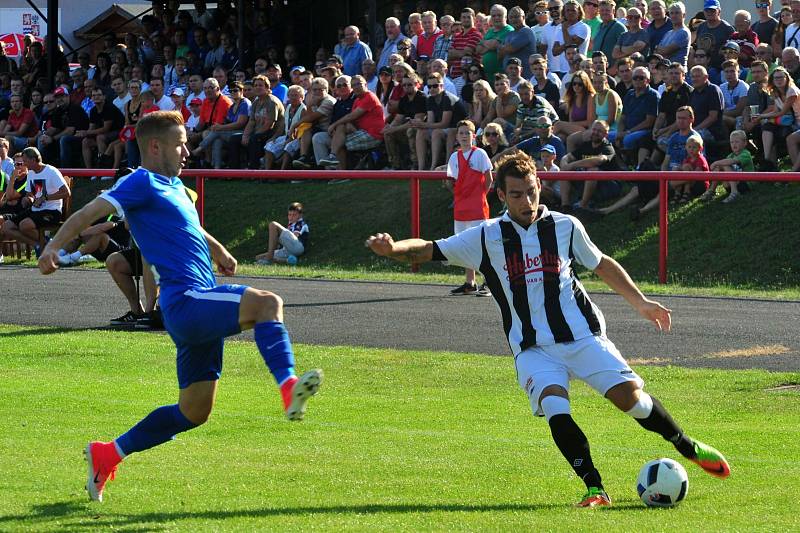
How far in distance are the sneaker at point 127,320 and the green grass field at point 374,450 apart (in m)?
1.84

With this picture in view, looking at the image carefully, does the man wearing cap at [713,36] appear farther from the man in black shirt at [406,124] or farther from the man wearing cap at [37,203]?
the man wearing cap at [37,203]

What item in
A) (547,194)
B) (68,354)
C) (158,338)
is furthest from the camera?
(547,194)

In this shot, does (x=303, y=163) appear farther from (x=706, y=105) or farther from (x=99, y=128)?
(x=706, y=105)

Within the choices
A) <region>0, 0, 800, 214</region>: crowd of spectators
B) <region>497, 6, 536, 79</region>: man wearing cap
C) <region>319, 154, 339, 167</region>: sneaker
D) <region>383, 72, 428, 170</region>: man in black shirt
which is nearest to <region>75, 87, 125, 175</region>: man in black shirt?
<region>0, 0, 800, 214</region>: crowd of spectators

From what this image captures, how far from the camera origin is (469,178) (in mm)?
15602

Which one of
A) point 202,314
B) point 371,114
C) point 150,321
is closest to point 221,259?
point 202,314

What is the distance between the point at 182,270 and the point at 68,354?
20.6 ft

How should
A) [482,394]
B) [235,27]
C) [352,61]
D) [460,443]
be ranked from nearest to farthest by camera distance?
1. [460,443]
2. [482,394]
3. [352,61]
4. [235,27]

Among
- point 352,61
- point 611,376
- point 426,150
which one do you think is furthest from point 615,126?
point 611,376

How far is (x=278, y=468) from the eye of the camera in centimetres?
724

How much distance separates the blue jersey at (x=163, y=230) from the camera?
6.10 meters

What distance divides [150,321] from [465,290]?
421cm

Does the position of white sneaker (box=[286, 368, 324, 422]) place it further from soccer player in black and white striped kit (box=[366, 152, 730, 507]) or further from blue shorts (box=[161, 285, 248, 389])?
soccer player in black and white striped kit (box=[366, 152, 730, 507])

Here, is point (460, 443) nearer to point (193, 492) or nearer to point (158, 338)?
point (193, 492)
